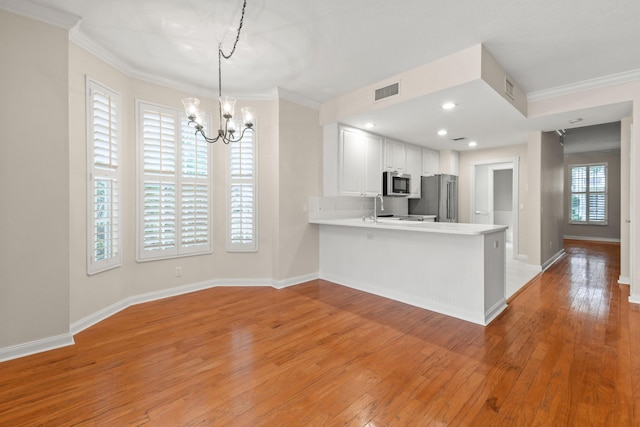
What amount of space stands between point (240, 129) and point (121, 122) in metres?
1.43

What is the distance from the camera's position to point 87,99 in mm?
2947

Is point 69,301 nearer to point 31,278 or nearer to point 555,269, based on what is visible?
point 31,278

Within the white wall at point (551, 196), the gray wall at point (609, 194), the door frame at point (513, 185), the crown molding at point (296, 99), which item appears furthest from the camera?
the gray wall at point (609, 194)

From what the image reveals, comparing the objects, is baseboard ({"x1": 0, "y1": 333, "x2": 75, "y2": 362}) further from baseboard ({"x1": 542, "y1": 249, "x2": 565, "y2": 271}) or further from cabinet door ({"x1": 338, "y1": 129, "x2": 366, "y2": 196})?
baseboard ({"x1": 542, "y1": 249, "x2": 565, "y2": 271})

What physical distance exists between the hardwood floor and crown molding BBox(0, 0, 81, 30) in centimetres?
272

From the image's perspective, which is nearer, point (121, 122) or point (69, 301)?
point (69, 301)

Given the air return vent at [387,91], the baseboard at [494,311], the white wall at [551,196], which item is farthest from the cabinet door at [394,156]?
the baseboard at [494,311]

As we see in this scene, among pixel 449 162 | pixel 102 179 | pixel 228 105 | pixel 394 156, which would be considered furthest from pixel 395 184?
pixel 102 179

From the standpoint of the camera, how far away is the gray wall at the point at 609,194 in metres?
8.66

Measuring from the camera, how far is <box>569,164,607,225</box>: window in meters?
8.91

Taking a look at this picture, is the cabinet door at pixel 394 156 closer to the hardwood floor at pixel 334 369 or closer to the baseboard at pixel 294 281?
the baseboard at pixel 294 281

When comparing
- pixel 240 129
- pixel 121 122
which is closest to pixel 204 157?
pixel 240 129

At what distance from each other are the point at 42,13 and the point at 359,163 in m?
3.96

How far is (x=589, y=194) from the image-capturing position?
9.12m
